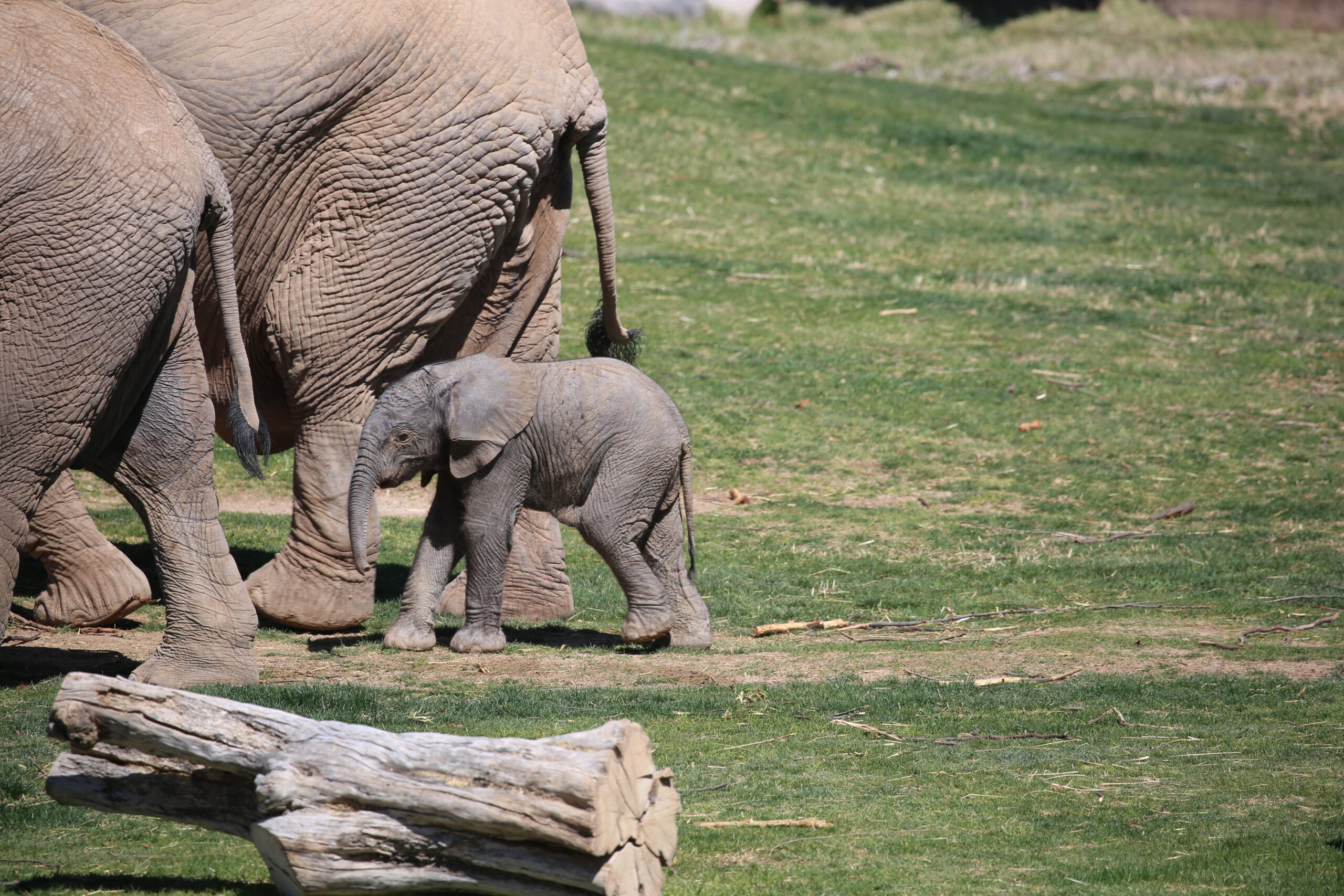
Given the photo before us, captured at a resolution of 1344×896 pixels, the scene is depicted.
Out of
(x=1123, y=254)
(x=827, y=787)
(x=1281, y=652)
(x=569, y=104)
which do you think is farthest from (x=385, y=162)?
(x=1123, y=254)

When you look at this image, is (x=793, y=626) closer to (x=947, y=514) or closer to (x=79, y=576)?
(x=947, y=514)

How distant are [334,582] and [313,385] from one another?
982 mm

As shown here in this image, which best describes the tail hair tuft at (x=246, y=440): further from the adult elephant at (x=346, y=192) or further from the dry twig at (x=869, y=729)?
the dry twig at (x=869, y=729)

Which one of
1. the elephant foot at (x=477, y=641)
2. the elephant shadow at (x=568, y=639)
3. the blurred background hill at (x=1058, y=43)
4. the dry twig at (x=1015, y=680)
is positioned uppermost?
the blurred background hill at (x=1058, y=43)

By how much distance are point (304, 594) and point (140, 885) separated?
334cm

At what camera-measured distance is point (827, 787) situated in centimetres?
525

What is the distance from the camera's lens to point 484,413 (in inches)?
280

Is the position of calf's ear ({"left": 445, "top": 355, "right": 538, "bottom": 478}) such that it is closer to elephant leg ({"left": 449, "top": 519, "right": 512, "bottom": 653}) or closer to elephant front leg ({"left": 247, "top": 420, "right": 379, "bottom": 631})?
elephant leg ({"left": 449, "top": 519, "right": 512, "bottom": 653})

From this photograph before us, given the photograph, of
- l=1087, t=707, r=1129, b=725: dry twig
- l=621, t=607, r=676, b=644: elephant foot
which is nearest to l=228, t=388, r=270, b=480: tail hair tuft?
l=621, t=607, r=676, b=644: elephant foot

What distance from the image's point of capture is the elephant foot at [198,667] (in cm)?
611

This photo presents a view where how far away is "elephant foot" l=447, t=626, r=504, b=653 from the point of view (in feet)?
23.5

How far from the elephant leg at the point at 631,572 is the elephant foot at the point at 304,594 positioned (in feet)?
4.06

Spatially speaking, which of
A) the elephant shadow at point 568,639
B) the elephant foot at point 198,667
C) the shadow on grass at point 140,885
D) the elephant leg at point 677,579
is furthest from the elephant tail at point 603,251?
the shadow on grass at point 140,885

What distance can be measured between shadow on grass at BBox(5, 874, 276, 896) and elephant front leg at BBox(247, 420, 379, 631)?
3251 mm
